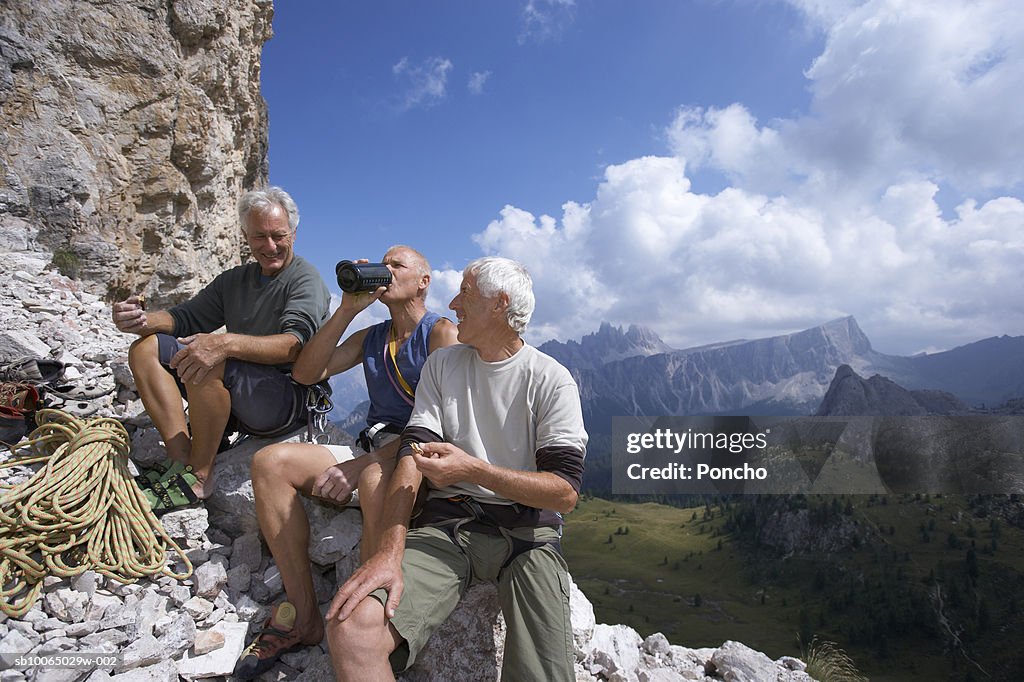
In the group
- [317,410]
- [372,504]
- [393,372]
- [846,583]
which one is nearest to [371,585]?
[372,504]

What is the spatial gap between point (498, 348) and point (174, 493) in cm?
305

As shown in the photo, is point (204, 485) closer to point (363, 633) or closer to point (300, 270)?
point (300, 270)

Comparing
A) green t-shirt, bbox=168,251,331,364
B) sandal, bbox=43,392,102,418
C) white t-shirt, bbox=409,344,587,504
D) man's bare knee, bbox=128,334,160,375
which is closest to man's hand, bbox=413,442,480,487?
white t-shirt, bbox=409,344,587,504

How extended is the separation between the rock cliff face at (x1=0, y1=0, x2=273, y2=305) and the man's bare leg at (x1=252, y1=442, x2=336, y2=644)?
10459 mm

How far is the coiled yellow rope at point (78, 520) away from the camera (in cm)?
390

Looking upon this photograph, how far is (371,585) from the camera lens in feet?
10.4

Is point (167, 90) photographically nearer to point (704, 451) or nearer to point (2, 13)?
point (2, 13)

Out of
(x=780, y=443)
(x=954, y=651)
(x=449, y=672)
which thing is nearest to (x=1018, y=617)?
(x=954, y=651)

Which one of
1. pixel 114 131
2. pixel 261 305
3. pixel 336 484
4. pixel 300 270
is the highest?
pixel 114 131

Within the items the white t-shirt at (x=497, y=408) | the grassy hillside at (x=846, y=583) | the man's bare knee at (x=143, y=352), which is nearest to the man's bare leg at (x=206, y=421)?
the man's bare knee at (x=143, y=352)

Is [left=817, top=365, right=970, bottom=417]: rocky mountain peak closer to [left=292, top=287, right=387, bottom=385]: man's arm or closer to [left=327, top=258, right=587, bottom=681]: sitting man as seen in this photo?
[left=292, top=287, right=387, bottom=385]: man's arm

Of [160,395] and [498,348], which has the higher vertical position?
[498,348]

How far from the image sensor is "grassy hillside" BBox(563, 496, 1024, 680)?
82.0 metres

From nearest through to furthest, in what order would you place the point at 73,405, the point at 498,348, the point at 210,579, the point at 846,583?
the point at 498,348, the point at 210,579, the point at 73,405, the point at 846,583
